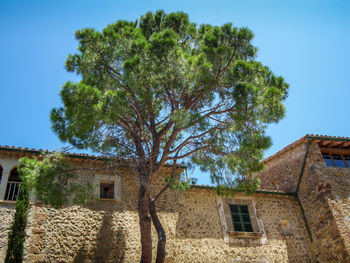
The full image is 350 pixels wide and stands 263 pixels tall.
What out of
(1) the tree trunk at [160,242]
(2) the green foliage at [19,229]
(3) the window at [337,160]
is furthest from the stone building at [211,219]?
(1) the tree trunk at [160,242]

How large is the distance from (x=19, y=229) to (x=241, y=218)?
24.4 feet

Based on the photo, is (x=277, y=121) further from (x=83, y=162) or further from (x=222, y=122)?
(x=83, y=162)

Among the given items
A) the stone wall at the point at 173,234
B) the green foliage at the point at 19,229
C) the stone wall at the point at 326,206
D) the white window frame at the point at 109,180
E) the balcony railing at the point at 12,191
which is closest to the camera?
the green foliage at the point at 19,229

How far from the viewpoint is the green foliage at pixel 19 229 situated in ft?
27.2

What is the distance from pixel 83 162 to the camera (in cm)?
1101

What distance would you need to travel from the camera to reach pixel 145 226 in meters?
8.31

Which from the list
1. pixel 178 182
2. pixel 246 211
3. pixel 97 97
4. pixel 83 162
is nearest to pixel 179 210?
pixel 178 182

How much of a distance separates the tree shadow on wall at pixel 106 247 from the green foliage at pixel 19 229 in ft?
5.08

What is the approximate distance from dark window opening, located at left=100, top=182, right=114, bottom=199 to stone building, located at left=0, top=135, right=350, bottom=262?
3 cm

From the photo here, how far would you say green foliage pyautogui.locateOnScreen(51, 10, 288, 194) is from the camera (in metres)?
8.32

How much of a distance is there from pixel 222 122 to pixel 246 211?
4.53 m

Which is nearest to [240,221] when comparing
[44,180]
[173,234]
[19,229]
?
[173,234]

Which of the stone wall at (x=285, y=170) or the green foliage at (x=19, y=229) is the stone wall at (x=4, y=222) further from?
the stone wall at (x=285, y=170)

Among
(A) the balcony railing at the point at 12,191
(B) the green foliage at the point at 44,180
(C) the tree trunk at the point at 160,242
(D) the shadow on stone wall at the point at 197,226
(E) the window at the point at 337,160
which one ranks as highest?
(E) the window at the point at 337,160
